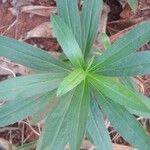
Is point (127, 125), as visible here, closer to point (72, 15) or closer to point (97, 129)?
point (97, 129)

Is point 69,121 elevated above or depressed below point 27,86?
below

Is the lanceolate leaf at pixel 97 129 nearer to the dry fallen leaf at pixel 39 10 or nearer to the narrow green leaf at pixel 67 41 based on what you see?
the narrow green leaf at pixel 67 41

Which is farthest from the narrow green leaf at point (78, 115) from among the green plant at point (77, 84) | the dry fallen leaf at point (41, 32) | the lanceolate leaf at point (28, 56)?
the dry fallen leaf at point (41, 32)

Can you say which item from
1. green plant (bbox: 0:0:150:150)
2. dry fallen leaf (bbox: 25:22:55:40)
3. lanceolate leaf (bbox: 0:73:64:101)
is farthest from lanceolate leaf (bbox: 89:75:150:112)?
dry fallen leaf (bbox: 25:22:55:40)

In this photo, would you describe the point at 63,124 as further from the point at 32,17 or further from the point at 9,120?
the point at 32,17

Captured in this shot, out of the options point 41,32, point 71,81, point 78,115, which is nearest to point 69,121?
point 78,115
